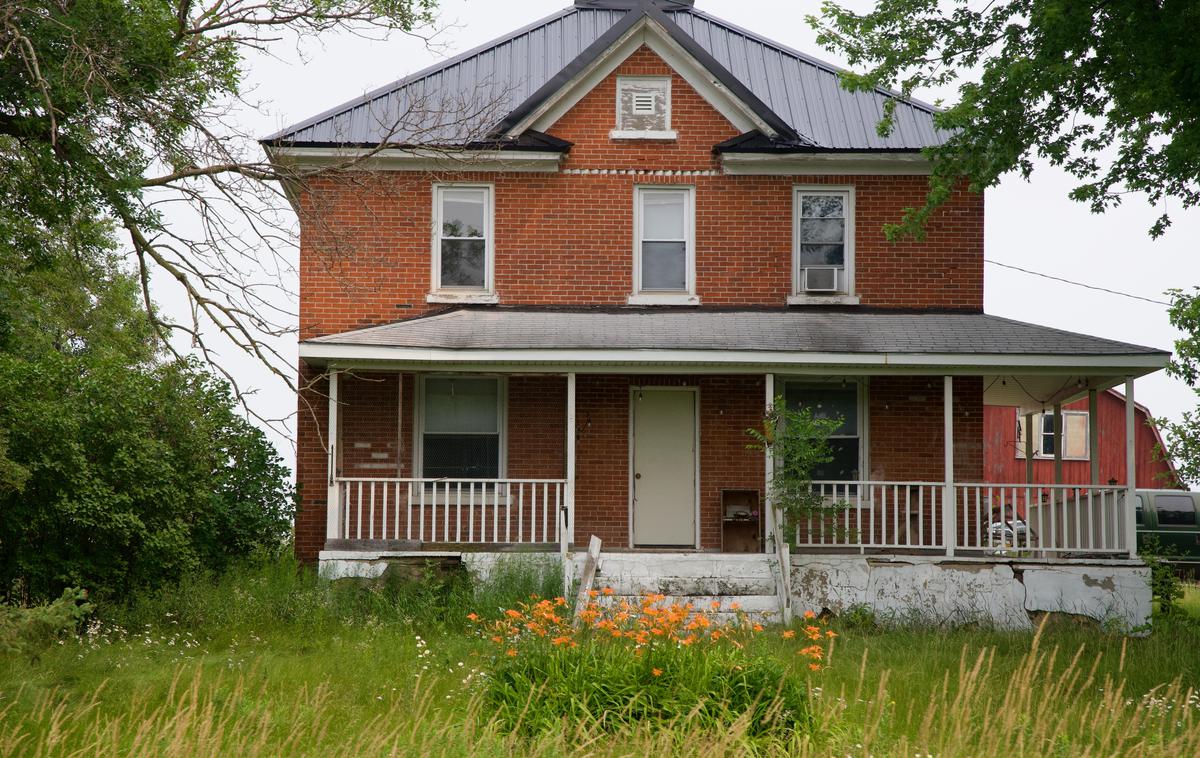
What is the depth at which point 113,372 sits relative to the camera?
13.8 meters

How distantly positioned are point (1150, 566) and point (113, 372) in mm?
12412

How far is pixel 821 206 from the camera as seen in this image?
16.6 metres

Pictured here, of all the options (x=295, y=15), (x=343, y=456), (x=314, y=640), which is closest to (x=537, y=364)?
(x=343, y=456)

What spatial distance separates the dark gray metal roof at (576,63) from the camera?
1647 centimetres

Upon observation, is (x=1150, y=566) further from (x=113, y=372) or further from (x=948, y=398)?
(x=113, y=372)

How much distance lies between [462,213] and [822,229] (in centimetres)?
495

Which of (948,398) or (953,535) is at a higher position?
(948,398)

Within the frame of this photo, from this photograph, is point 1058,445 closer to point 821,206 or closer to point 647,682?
point 821,206

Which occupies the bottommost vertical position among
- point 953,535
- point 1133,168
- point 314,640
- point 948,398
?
point 314,640

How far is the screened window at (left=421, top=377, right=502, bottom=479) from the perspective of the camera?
16.0 meters

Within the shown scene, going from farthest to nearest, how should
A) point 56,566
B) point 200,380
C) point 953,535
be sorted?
point 200,380, point 953,535, point 56,566

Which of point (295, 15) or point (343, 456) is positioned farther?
point (343, 456)

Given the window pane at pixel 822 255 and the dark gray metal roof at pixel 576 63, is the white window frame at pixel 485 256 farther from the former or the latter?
the window pane at pixel 822 255

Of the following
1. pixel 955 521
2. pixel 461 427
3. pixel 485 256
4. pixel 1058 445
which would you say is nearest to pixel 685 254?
pixel 485 256
